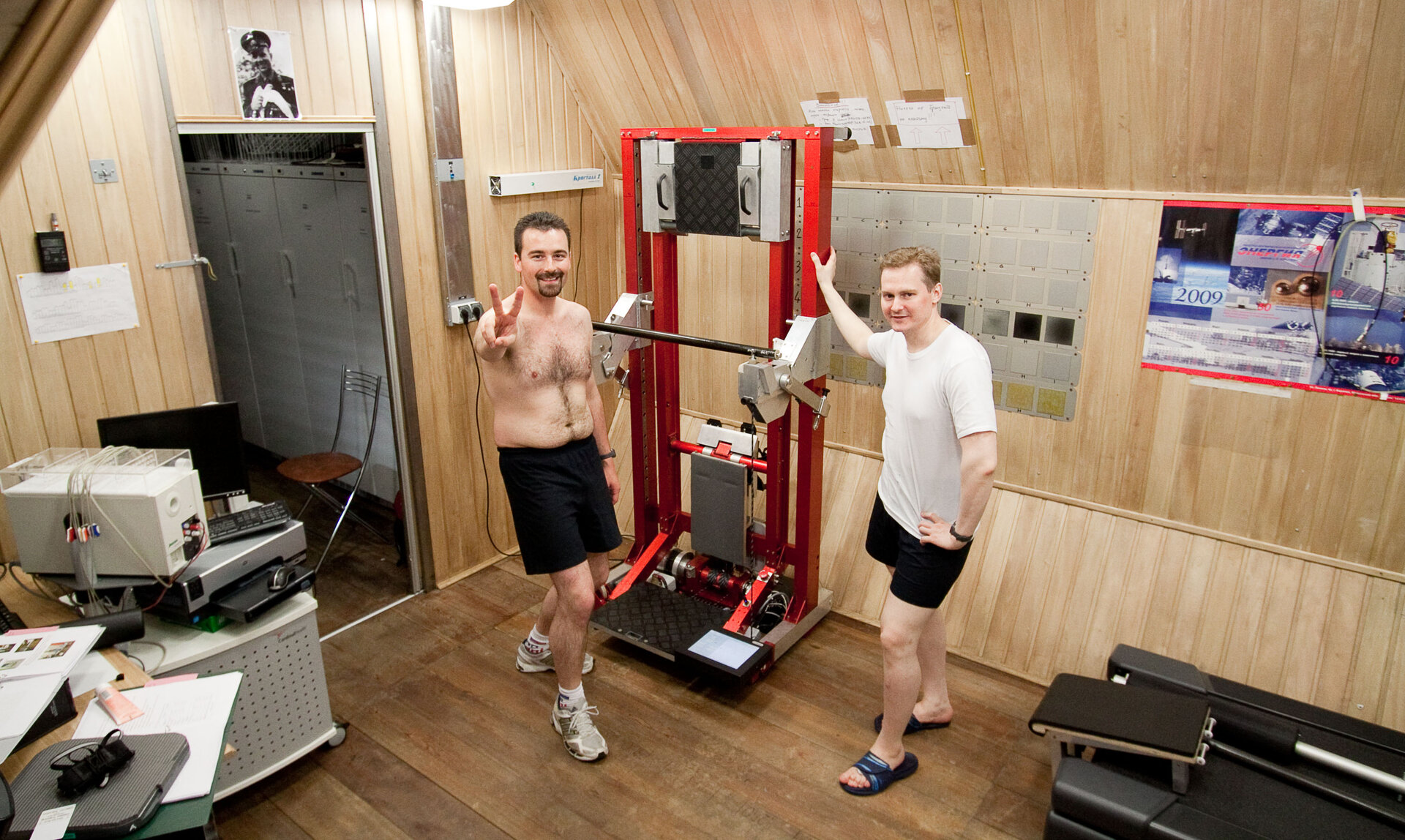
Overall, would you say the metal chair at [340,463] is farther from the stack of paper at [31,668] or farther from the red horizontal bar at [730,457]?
the stack of paper at [31,668]

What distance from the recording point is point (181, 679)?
2.25 meters

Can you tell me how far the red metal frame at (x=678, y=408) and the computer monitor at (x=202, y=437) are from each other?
5.08 feet

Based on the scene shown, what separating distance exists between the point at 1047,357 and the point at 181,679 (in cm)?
311

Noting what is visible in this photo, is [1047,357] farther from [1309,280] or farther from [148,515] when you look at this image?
[148,515]

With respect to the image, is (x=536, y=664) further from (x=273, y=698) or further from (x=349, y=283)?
(x=349, y=283)

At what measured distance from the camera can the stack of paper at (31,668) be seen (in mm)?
1909

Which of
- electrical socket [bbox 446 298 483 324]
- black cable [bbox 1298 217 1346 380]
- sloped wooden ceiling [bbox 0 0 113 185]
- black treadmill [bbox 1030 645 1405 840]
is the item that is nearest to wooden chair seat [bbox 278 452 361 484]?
electrical socket [bbox 446 298 483 324]

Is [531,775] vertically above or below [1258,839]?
below

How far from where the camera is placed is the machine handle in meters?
3.40

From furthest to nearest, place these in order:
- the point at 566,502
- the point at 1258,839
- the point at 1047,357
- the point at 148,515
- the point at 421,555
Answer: the point at 421,555 < the point at 1047,357 < the point at 566,502 < the point at 148,515 < the point at 1258,839

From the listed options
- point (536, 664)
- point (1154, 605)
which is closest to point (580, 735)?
point (536, 664)

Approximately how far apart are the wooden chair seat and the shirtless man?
154 centimetres

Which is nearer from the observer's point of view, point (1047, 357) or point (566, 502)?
point (566, 502)

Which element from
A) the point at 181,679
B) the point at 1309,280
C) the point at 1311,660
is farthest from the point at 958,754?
the point at 181,679
